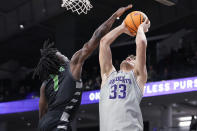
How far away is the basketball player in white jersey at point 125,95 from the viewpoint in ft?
10.8

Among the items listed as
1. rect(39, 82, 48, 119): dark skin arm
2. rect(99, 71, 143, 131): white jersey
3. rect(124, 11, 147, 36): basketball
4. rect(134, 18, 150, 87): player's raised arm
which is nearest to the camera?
rect(99, 71, 143, 131): white jersey

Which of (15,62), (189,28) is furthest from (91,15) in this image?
(15,62)

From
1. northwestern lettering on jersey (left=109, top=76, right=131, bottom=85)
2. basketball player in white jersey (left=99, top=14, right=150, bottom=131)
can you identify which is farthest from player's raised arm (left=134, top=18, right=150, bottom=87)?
northwestern lettering on jersey (left=109, top=76, right=131, bottom=85)

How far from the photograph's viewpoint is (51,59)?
3.56 metres

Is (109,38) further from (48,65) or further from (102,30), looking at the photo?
(48,65)

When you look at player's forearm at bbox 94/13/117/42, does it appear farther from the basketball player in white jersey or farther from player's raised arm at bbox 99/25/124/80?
the basketball player in white jersey

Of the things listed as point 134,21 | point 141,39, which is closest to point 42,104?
point 141,39

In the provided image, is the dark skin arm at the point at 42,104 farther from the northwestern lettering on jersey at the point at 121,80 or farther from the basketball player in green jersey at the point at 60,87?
the northwestern lettering on jersey at the point at 121,80

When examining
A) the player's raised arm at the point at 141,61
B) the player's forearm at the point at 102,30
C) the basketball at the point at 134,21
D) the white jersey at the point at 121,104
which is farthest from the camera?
the basketball at the point at 134,21

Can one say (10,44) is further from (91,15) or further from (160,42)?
(160,42)

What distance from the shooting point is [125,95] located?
336 centimetres

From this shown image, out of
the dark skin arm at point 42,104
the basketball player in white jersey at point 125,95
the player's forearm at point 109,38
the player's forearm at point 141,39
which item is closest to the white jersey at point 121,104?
the basketball player in white jersey at point 125,95

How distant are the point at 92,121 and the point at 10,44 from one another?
575cm

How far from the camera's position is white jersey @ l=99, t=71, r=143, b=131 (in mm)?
3270
